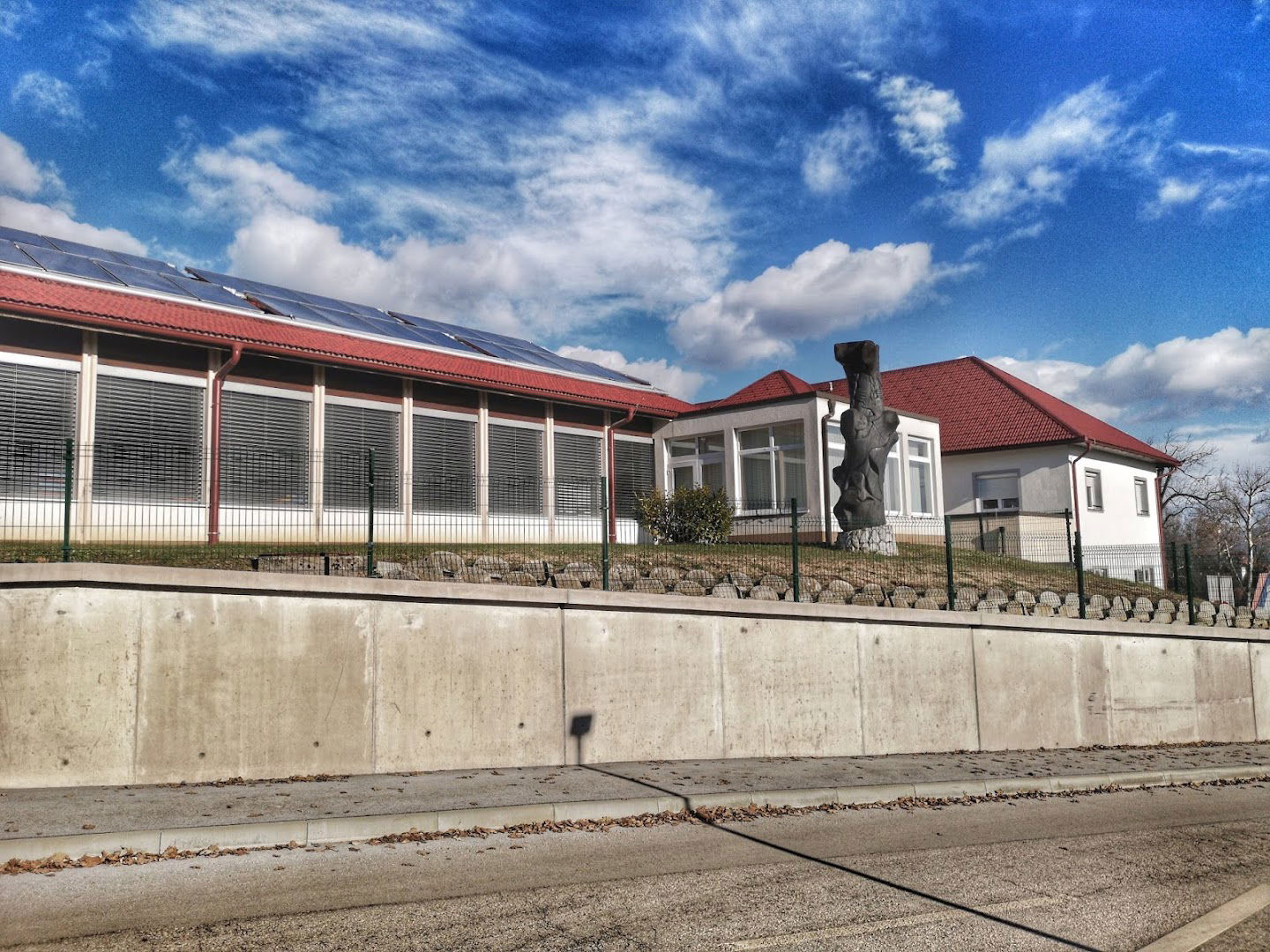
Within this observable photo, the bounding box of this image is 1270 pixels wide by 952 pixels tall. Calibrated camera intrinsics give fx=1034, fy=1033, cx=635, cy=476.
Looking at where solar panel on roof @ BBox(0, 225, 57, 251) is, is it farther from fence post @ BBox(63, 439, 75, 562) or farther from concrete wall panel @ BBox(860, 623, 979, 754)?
concrete wall panel @ BBox(860, 623, 979, 754)

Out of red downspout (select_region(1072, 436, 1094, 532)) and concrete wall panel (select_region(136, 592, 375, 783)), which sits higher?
red downspout (select_region(1072, 436, 1094, 532))

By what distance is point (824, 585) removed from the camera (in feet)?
51.3

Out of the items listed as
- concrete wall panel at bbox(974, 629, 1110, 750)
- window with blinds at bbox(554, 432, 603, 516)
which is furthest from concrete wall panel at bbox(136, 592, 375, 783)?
window with blinds at bbox(554, 432, 603, 516)

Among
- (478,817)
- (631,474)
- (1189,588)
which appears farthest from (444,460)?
(1189,588)

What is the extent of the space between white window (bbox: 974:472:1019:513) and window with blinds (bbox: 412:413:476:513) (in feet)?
60.8

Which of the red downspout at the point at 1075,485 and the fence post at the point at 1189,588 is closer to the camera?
the fence post at the point at 1189,588

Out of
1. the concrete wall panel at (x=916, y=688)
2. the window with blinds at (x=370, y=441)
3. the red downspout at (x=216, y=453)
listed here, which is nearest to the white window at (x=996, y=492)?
the concrete wall panel at (x=916, y=688)

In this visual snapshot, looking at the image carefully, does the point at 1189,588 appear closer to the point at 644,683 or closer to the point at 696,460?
the point at 696,460

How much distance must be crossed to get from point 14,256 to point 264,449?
5.86 meters

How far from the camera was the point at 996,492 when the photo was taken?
32.9 m

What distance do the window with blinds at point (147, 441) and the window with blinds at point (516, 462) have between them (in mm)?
5490

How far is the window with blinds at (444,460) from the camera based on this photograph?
62.7ft

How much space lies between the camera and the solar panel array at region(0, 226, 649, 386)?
18.9 m

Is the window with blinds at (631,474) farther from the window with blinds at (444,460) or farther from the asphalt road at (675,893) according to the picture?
the asphalt road at (675,893)
